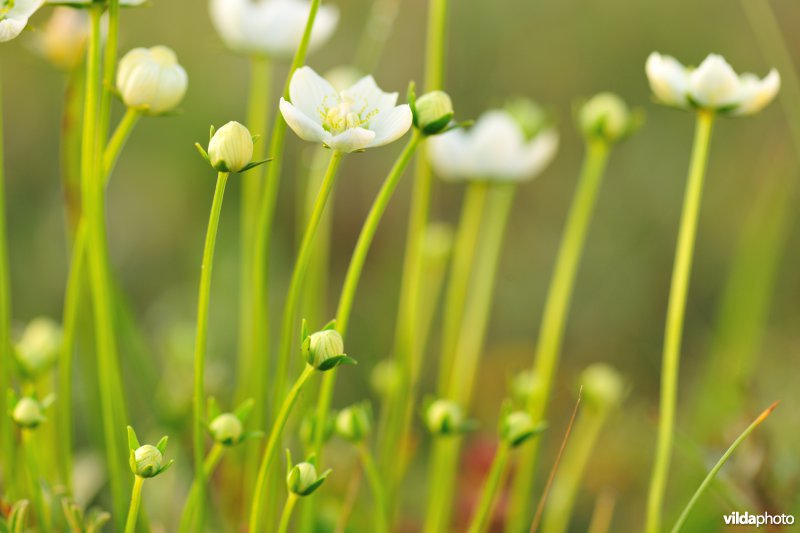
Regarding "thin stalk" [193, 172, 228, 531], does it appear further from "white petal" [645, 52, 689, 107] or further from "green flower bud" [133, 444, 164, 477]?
"white petal" [645, 52, 689, 107]

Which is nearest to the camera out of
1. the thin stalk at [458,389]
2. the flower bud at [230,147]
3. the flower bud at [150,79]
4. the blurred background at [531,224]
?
the flower bud at [230,147]

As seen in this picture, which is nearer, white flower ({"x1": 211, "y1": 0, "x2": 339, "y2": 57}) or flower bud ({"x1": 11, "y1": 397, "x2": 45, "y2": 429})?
flower bud ({"x1": 11, "y1": 397, "x2": 45, "y2": 429})

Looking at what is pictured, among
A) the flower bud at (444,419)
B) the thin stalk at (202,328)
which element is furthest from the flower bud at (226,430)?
the flower bud at (444,419)

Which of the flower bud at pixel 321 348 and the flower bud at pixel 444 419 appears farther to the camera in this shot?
the flower bud at pixel 444 419

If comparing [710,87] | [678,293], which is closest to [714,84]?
[710,87]

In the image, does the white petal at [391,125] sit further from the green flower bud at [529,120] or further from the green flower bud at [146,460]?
the green flower bud at [529,120]

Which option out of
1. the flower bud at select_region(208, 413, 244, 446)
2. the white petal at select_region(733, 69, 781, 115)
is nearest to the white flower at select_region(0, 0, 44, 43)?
the flower bud at select_region(208, 413, 244, 446)

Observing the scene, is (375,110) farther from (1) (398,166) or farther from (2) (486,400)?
(2) (486,400)
